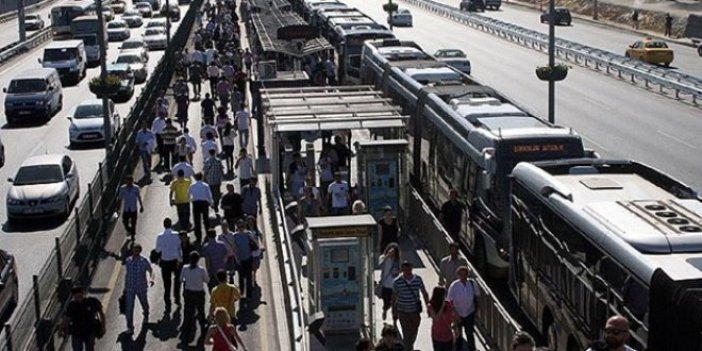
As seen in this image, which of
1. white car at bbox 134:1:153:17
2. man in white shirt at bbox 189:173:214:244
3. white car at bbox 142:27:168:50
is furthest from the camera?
white car at bbox 134:1:153:17

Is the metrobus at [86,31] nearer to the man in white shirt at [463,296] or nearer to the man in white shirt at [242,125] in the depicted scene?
the man in white shirt at [242,125]

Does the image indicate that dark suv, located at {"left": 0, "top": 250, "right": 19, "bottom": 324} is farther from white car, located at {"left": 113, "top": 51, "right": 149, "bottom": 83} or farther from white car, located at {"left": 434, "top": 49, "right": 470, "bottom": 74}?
white car, located at {"left": 113, "top": 51, "right": 149, "bottom": 83}

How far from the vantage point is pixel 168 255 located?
64.2ft

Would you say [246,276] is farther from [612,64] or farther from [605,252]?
[612,64]

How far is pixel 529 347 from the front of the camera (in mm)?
11938

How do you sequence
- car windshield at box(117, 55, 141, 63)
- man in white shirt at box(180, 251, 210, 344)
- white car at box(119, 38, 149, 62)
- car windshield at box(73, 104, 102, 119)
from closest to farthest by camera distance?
man in white shirt at box(180, 251, 210, 344), car windshield at box(73, 104, 102, 119), car windshield at box(117, 55, 141, 63), white car at box(119, 38, 149, 62)

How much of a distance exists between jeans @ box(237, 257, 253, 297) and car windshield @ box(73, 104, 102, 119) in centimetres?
1981

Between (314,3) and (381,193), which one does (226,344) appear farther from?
(314,3)

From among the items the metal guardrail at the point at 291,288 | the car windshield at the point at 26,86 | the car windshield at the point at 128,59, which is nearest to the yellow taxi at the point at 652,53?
the car windshield at the point at 128,59

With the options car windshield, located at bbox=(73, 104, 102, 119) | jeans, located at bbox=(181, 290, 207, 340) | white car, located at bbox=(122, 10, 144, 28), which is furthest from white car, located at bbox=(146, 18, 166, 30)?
jeans, located at bbox=(181, 290, 207, 340)

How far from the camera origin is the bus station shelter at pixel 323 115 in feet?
88.2

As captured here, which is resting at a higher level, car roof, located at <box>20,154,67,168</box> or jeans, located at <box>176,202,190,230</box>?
car roof, located at <box>20,154,67,168</box>

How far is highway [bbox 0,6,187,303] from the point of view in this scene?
82.7 ft

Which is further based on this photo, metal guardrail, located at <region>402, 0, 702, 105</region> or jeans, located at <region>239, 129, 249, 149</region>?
metal guardrail, located at <region>402, 0, 702, 105</region>
